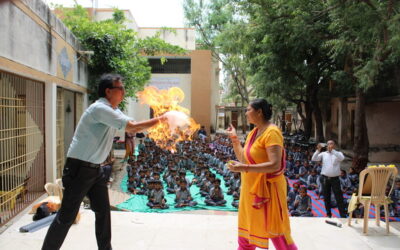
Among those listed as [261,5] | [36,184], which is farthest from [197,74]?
[36,184]

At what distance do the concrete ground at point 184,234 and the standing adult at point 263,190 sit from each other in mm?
1028

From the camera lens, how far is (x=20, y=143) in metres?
6.02

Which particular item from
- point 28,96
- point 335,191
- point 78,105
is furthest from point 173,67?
point 335,191

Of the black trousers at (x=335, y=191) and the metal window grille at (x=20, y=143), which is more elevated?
the metal window grille at (x=20, y=143)

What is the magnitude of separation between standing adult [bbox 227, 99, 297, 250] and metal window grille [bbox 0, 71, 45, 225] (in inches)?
146

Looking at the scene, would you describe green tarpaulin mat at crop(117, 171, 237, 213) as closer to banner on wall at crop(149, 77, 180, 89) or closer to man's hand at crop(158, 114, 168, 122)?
man's hand at crop(158, 114, 168, 122)

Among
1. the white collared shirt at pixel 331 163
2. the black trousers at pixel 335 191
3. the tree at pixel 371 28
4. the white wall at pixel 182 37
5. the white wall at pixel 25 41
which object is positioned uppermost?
the white wall at pixel 182 37

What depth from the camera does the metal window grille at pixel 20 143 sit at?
5059mm

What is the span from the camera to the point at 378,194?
4.52 m

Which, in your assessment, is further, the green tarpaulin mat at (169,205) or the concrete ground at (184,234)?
the green tarpaulin mat at (169,205)

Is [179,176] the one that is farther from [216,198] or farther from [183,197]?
[216,198]

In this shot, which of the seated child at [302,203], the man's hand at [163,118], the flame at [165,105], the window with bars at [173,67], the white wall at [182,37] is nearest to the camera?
the man's hand at [163,118]

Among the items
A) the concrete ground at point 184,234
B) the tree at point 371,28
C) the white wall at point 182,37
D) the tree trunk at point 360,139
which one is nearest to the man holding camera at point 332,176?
the concrete ground at point 184,234

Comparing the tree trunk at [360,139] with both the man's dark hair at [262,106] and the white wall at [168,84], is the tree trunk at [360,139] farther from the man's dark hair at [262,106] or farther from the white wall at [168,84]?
the white wall at [168,84]
